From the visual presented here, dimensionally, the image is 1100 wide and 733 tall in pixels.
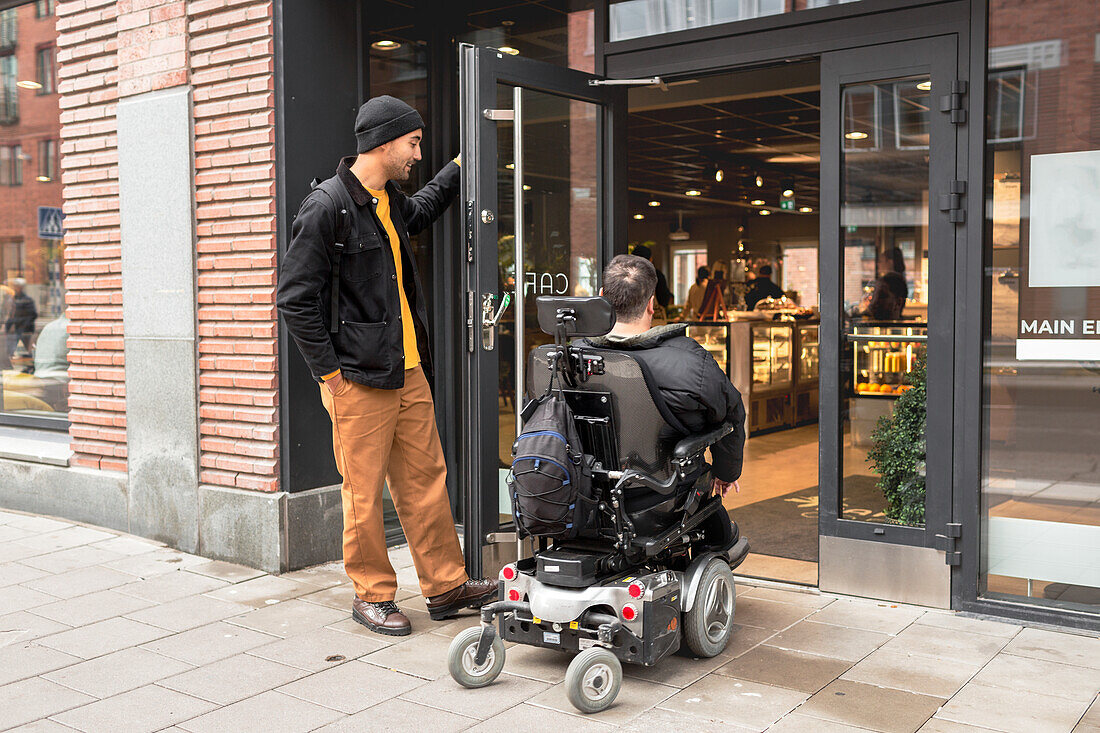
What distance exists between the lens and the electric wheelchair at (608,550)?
3.47 metres

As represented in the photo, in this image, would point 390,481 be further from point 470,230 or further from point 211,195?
point 211,195

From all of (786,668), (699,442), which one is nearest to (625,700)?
(786,668)

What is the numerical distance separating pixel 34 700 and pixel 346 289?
190 centimetres

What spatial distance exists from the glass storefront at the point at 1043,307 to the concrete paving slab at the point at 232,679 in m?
2.94

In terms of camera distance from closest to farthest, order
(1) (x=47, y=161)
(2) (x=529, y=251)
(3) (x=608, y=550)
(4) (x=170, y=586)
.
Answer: (3) (x=608, y=550), (2) (x=529, y=251), (4) (x=170, y=586), (1) (x=47, y=161)

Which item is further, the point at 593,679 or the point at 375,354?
the point at 375,354

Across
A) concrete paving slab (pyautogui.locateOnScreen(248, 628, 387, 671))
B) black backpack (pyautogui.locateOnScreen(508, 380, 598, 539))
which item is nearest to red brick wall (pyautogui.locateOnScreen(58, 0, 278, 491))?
concrete paving slab (pyautogui.locateOnScreen(248, 628, 387, 671))

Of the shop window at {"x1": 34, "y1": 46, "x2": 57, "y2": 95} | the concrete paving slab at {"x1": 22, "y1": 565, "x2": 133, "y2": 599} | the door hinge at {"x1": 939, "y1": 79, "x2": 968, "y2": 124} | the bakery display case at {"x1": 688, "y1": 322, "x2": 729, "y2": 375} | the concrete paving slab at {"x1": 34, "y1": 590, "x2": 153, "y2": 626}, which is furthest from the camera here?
the bakery display case at {"x1": 688, "y1": 322, "x2": 729, "y2": 375}

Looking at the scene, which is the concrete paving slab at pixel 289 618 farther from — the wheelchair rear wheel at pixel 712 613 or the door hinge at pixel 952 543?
the door hinge at pixel 952 543

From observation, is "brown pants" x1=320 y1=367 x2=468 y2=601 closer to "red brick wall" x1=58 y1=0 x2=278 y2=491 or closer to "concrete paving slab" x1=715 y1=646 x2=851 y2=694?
"red brick wall" x1=58 y1=0 x2=278 y2=491

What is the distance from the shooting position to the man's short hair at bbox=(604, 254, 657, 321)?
376 cm

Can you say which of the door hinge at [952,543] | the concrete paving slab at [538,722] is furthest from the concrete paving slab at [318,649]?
the door hinge at [952,543]

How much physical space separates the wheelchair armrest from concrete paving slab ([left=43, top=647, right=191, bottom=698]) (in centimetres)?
205

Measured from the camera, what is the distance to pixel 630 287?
148 inches
